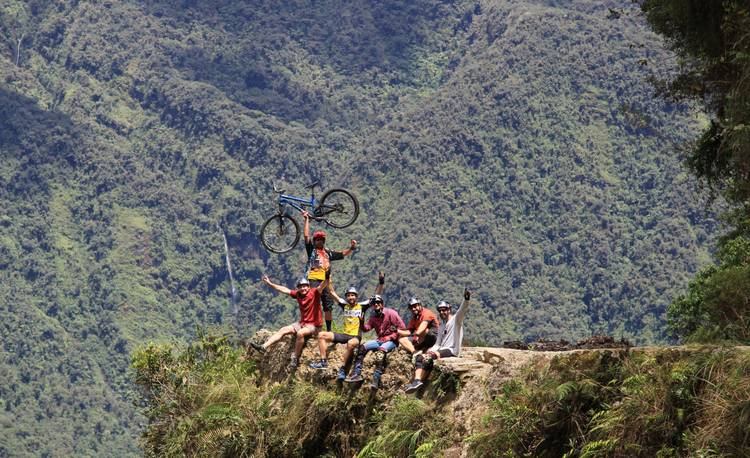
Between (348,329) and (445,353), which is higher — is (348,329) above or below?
below

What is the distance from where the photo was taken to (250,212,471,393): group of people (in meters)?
21.1

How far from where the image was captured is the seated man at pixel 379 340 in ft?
70.7

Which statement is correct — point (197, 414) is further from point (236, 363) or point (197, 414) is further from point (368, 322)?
point (368, 322)

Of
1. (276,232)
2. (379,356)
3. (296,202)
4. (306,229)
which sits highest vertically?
(296,202)

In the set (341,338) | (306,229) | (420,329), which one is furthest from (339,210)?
(420,329)

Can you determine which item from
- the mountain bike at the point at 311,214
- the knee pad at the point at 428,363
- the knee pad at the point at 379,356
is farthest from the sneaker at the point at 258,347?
the mountain bike at the point at 311,214

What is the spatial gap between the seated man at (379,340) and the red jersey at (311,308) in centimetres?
122

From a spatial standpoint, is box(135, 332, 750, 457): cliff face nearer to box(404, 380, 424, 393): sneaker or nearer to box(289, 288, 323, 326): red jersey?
box(404, 380, 424, 393): sneaker

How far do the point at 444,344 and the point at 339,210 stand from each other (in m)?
10.3

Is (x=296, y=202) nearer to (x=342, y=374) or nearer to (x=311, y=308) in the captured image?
(x=311, y=308)

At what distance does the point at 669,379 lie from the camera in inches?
642

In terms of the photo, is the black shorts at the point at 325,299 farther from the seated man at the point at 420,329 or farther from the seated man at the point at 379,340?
the seated man at the point at 420,329

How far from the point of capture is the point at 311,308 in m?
23.2

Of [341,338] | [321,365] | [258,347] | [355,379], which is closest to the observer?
[355,379]
